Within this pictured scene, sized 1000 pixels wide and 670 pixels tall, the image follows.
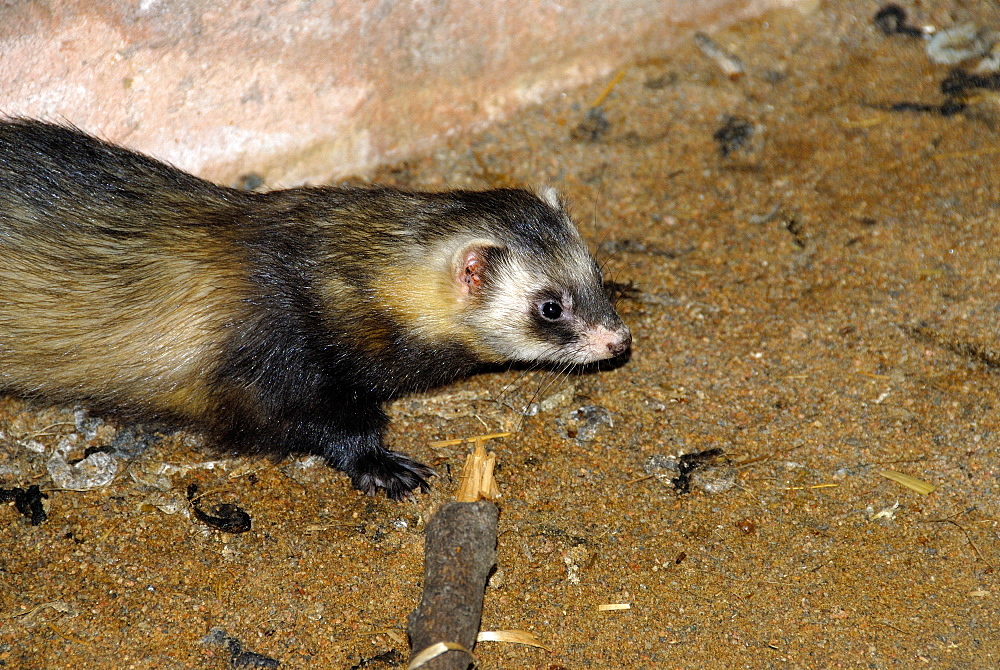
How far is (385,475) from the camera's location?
15.6 feet

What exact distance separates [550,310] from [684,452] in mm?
983

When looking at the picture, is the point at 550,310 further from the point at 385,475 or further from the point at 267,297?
the point at 267,297

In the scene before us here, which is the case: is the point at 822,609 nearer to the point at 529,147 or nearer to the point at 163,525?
the point at 163,525

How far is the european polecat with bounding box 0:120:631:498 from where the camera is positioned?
4.62 meters

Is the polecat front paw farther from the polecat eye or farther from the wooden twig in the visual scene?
the polecat eye

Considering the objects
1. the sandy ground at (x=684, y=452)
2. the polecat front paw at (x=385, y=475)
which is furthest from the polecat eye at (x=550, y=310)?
the polecat front paw at (x=385, y=475)

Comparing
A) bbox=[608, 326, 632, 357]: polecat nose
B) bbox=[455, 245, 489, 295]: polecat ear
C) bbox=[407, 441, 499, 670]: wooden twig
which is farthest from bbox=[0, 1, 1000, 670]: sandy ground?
bbox=[455, 245, 489, 295]: polecat ear

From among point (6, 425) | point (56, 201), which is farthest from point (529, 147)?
point (6, 425)

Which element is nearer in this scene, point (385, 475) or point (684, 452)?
point (385, 475)

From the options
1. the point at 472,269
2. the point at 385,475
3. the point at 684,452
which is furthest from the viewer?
the point at 684,452

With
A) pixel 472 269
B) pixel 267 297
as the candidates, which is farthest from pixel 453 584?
pixel 267 297

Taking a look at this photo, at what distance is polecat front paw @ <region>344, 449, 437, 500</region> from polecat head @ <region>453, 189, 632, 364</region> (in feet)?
2.32

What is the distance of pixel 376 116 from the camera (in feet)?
21.2

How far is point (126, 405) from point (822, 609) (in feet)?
11.1
